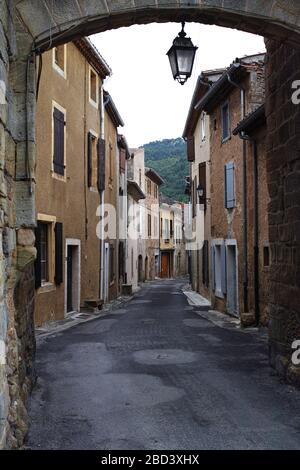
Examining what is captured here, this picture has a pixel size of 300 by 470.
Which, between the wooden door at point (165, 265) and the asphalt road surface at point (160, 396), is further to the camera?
the wooden door at point (165, 265)

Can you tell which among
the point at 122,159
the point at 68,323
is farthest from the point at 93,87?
the point at 68,323

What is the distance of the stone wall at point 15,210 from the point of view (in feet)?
13.9

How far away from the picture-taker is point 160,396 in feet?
20.1

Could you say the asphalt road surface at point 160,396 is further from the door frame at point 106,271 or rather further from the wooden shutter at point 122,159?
the wooden shutter at point 122,159

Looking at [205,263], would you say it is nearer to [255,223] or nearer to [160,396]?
[255,223]

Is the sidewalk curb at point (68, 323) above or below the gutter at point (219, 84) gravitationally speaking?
below

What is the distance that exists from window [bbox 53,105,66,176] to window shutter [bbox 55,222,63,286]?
1.39 meters

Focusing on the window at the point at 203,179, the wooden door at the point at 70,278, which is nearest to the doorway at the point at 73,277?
the wooden door at the point at 70,278

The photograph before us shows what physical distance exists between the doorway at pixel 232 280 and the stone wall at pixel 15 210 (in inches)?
Answer: 400

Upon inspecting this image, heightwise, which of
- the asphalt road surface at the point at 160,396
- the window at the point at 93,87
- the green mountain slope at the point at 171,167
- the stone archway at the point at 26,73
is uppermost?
the green mountain slope at the point at 171,167

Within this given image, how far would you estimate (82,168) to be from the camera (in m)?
15.9

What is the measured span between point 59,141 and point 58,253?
2764 millimetres
